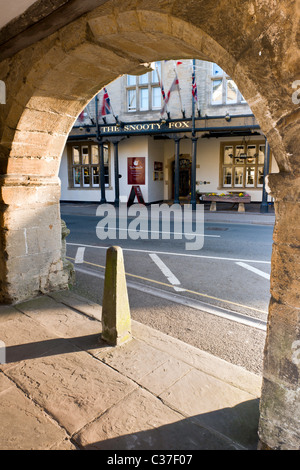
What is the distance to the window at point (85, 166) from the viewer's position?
19422mm

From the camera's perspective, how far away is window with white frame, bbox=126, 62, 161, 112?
16.5 meters

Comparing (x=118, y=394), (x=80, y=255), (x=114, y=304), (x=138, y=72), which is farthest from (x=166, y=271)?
(x=118, y=394)

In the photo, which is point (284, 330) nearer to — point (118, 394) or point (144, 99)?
point (118, 394)

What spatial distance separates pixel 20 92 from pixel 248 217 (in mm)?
11341

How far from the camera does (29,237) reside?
412 centimetres

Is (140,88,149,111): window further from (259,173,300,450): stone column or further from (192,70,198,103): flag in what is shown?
(259,173,300,450): stone column

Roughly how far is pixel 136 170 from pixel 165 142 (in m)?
3.01

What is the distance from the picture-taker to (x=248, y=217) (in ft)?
43.1

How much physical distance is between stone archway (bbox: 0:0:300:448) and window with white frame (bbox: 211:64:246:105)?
516 inches

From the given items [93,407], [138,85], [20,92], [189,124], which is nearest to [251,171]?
[189,124]

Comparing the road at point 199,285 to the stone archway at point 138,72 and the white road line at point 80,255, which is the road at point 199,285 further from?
the stone archway at point 138,72

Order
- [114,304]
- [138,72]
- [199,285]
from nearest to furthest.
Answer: [114,304] < [138,72] < [199,285]

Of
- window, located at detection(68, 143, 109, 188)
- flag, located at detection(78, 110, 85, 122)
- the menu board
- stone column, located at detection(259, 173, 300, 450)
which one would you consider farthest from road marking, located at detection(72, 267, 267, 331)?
window, located at detection(68, 143, 109, 188)

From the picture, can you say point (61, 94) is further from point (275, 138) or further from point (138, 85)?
point (138, 85)
